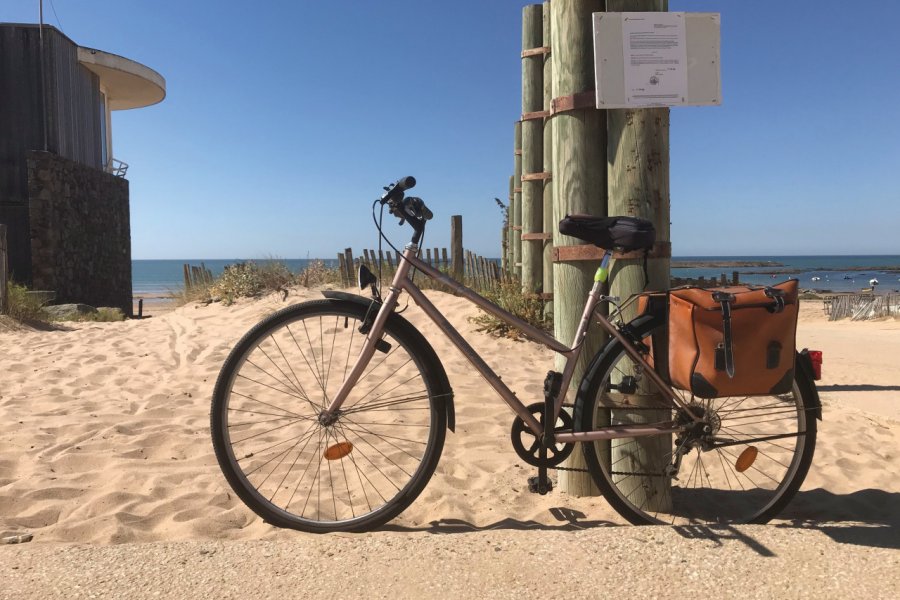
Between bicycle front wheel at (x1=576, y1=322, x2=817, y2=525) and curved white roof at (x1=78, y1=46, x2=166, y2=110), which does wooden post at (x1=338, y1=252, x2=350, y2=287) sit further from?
curved white roof at (x1=78, y1=46, x2=166, y2=110)

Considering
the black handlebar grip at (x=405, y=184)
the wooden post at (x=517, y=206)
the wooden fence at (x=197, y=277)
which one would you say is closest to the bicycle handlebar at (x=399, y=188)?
the black handlebar grip at (x=405, y=184)

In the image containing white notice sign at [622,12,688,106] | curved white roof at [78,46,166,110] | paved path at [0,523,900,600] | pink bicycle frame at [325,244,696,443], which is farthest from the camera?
curved white roof at [78,46,166,110]

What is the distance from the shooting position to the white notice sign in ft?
8.98

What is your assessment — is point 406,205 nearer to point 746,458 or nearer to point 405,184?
point 405,184

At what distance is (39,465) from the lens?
11.2 feet

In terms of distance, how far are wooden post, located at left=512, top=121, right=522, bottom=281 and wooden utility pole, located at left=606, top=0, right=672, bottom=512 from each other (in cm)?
623

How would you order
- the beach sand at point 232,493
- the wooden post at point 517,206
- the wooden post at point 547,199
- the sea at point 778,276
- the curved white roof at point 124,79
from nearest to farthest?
the beach sand at point 232,493 → the wooden post at point 547,199 → the wooden post at point 517,206 → the curved white roof at point 124,79 → the sea at point 778,276

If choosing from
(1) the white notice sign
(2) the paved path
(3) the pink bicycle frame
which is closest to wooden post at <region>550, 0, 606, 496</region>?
(1) the white notice sign

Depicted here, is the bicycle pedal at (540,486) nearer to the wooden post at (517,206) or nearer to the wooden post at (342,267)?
the wooden post at (517,206)

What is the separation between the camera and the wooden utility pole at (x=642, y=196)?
2.81 meters

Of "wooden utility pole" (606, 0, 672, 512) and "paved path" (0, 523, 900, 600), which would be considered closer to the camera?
"paved path" (0, 523, 900, 600)

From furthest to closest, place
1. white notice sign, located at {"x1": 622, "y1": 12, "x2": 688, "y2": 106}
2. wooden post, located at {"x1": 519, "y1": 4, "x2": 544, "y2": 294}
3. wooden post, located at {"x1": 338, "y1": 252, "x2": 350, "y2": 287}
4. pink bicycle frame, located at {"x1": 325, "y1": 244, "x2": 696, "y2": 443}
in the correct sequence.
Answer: wooden post, located at {"x1": 338, "y1": 252, "x2": 350, "y2": 287}
wooden post, located at {"x1": 519, "y1": 4, "x2": 544, "y2": 294}
white notice sign, located at {"x1": 622, "y1": 12, "x2": 688, "y2": 106}
pink bicycle frame, located at {"x1": 325, "y1": 244, "x2": 696, "y2": 443}

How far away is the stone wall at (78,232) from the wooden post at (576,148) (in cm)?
1423

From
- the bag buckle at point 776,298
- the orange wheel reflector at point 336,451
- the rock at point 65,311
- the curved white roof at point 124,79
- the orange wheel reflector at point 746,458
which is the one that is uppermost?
the curved white roof at point 124,79
